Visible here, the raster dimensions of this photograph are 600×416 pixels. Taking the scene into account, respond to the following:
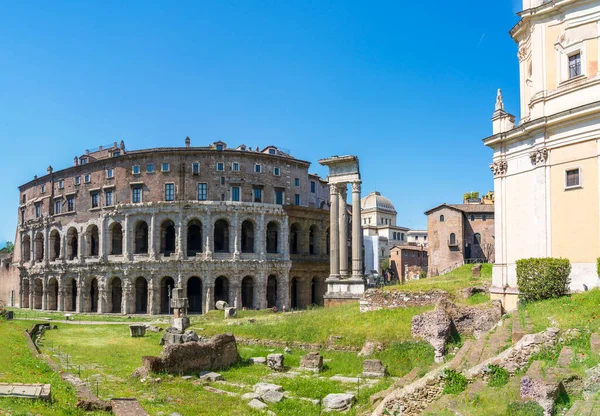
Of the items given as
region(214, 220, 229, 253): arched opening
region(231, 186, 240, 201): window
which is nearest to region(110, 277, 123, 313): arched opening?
region(214, 220, 229, 253): arched opening

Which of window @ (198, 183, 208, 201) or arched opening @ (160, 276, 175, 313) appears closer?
arched opening @ (160, 276, 175, 313)

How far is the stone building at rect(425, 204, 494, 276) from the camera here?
202ft

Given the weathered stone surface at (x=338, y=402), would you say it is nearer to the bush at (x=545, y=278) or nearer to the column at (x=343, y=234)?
the bush at (x=545, y=278)

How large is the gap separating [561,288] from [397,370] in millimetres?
7373

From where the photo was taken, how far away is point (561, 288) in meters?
19.8

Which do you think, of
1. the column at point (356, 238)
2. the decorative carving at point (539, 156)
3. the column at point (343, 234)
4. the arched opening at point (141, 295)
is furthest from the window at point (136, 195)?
the decorative carving at point (539, 156)

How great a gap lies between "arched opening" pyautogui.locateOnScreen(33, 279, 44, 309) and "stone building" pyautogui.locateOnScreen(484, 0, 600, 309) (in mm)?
55125

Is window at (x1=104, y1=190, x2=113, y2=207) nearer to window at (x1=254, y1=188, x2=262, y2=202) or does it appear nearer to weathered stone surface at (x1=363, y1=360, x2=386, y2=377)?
window at (x1=254, y1=188, x2=262, y2=202)

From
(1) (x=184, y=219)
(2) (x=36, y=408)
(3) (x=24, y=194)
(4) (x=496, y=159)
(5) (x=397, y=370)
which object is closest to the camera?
(2) (x=36, y=408)

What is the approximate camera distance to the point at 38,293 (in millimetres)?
61906

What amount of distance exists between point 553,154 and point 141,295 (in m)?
42.0

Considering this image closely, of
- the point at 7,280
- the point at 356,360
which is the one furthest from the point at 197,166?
the point at 7,280

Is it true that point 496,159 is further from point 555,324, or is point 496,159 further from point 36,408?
point 36,408

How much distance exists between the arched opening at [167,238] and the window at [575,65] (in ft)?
123
